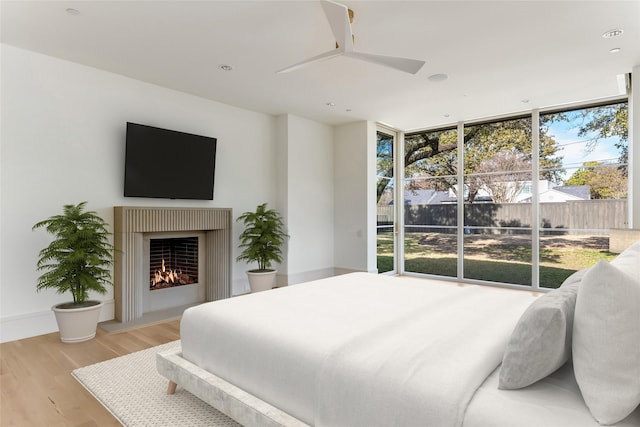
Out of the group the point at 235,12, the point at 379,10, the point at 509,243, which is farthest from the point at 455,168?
the point at 235,12

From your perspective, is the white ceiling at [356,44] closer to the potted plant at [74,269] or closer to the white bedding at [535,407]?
the potted plant at [74,269]

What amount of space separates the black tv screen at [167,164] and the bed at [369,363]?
8.16 feet

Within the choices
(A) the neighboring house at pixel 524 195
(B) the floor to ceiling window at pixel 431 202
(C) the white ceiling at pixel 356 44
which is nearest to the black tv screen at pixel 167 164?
(C) the white ceiling at pixel 356 44

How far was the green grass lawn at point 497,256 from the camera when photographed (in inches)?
206

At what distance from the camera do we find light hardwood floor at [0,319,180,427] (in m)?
2.06

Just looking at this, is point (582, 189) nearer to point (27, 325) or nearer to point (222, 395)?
point (222, 395)

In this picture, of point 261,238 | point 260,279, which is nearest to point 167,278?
point 260,279

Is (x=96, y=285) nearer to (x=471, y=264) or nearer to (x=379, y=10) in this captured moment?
(x=379, y=10)

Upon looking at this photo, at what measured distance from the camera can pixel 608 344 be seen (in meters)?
1.06

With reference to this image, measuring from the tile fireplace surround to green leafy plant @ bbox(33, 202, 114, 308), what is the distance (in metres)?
0.44

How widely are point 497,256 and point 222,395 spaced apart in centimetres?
535

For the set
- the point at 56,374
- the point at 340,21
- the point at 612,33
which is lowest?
the point at 56,374

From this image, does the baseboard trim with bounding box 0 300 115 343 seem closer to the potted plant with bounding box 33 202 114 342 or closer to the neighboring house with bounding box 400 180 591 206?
the potted plant with bounding box 33 202 114 342

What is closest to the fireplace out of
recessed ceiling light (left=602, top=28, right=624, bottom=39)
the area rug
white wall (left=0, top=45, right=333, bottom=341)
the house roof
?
white wall (left=0, top=45, right=333, bottom=341)
